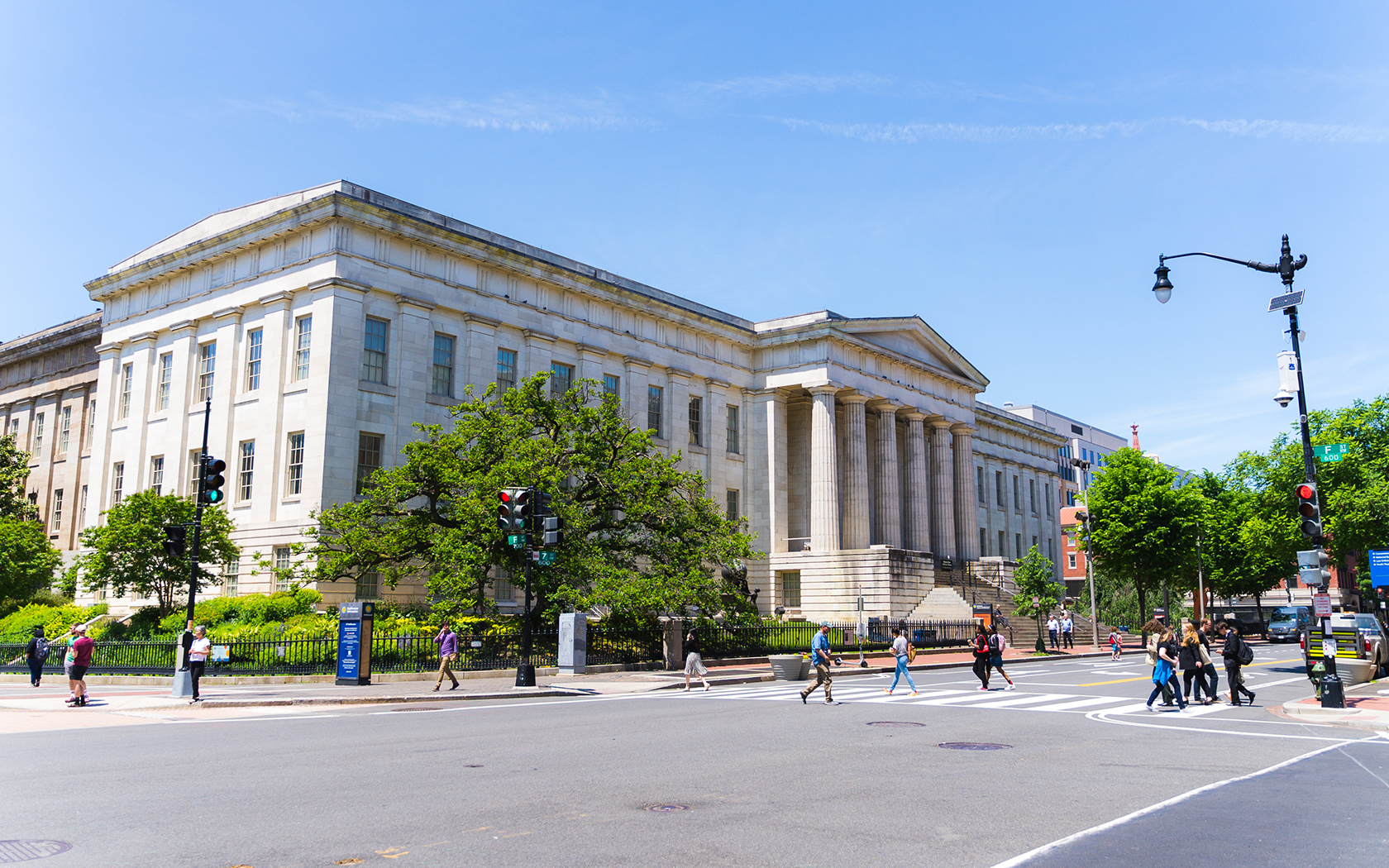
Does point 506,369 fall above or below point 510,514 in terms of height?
above

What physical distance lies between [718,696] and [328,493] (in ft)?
66.1

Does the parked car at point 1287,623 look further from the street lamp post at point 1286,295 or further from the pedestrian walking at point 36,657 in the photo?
the pedestrian walking at point 36,657


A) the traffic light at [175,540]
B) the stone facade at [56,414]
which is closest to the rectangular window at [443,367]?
the traffic light at [175,540]

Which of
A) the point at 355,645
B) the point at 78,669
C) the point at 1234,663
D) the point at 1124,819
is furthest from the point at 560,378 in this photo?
the point at 1124,819

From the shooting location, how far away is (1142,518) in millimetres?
60594

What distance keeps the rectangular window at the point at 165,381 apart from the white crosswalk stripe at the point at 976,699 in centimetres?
3131

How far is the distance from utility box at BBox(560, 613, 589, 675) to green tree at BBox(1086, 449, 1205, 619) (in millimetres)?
40245

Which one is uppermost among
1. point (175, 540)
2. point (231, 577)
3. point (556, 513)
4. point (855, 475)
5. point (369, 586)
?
point (855, 475)

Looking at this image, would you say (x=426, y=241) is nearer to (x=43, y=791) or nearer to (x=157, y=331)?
(x=157, y=331)

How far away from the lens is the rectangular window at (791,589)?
57.1 m

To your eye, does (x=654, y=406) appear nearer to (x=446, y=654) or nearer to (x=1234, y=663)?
(x=446, y=654)

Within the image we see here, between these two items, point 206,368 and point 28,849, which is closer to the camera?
point 28,849

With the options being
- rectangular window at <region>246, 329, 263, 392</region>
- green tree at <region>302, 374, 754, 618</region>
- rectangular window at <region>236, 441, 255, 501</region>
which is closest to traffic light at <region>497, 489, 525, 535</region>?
green tree at <region>302, 374, 754, 618</region>

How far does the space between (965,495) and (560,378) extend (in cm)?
3258
